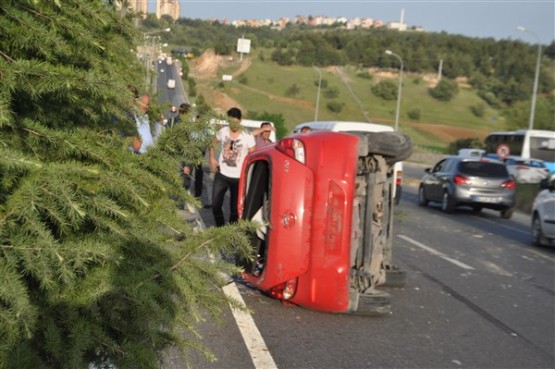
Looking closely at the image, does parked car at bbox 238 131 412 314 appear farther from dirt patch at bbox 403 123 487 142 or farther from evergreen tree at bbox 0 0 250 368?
dirt patch at bbox 403 123 487 142

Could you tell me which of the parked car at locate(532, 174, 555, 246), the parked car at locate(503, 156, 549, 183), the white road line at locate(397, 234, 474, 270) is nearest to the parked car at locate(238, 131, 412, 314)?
the white road line at locate(397, 234, 474, 270)

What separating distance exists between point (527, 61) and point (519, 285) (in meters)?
142

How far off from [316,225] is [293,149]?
0.75 m

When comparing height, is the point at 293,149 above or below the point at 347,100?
above

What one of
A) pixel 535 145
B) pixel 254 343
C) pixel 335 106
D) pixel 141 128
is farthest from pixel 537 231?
pixel 335 106

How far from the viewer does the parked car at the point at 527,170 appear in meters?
35.6

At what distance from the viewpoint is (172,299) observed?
2.92 meters

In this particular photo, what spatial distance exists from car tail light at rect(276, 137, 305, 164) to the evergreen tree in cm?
405

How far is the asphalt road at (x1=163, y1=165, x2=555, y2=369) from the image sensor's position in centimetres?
597

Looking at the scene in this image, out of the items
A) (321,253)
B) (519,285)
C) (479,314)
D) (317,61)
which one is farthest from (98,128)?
(317,61)

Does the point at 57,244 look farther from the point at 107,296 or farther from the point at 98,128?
the point at 98,128

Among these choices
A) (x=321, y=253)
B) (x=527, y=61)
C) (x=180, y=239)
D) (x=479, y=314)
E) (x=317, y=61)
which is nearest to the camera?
(x=180, y=239)

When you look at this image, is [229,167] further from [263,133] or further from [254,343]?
[254,343]

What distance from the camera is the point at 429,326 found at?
23.7 ft
